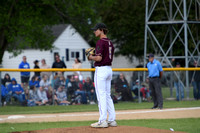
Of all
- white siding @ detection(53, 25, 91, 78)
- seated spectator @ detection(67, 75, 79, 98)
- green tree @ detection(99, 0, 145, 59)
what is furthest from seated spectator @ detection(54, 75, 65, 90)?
white siding @ detection(53, 25, 91, 78)

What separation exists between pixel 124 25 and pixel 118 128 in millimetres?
31613

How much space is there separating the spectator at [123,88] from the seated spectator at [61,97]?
7.10ft

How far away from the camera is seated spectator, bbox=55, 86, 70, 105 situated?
15.2 meters

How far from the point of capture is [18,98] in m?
14.7

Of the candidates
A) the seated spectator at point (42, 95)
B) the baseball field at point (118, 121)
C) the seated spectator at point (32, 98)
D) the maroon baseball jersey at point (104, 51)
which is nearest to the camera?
the maroon baseball jersey at point (104, 51)

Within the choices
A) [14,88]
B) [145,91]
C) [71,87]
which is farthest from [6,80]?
[145,91]

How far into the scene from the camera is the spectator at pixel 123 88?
15992mm

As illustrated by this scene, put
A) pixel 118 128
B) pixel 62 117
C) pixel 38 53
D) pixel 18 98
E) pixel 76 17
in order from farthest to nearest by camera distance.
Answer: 1. pixel 38 53
2. pixel 76 17
3. pixel 18 98
4. pixel 62 117
5. pixel 118 128

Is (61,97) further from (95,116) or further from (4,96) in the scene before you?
(95,116)

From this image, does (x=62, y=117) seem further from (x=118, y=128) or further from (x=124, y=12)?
(x=124, y=12)

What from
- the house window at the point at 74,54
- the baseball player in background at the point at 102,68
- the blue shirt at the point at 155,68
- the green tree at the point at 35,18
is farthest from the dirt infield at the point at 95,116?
the house window at the point at 74,54

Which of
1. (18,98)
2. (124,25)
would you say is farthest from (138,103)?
(124,25)

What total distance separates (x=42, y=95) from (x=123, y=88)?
132 inches

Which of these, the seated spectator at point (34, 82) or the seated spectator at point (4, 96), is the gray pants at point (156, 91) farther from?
the seated spectator at point (4, 96)
